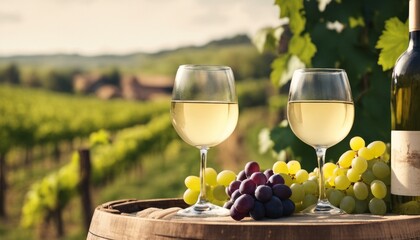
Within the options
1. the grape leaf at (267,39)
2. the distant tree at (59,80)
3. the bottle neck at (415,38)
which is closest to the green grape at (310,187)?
the bottle neck at (415,38)

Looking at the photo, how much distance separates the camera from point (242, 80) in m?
22.0

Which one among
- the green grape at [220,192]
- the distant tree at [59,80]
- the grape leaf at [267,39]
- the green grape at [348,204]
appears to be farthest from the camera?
the distant tree at [59,80]

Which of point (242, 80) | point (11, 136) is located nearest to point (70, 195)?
point (11, 136)

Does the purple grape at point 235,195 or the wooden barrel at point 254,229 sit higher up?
the purple grape at point 235,195

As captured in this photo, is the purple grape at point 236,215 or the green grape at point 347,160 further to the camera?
the green grape at point 347,160

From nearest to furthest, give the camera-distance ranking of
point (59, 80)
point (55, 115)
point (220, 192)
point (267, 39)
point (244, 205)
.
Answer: point (244, 205)
point (220, 192)
point (267, 39)
point (55, 115)
point (59, 80)

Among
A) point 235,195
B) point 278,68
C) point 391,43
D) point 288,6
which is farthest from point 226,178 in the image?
point 278,68

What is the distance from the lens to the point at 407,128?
Result: 1795mm

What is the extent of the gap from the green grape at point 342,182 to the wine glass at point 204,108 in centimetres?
36

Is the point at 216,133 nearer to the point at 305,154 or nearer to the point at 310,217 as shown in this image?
the point at 310,217

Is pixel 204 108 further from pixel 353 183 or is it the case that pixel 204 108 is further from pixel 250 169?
pixel 353 183

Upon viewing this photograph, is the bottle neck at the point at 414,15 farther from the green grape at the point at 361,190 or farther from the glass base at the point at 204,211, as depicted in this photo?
the glass base at the point at 204,211

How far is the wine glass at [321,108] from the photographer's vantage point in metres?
1.79

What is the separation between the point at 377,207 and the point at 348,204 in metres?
0.08
